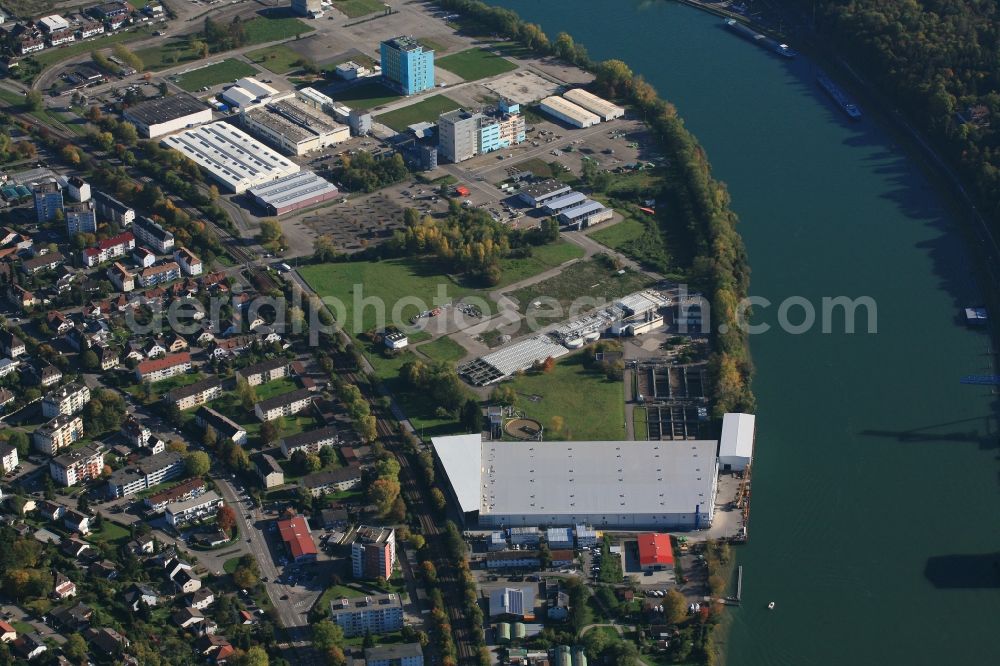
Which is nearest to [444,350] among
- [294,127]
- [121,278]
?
[121,278]

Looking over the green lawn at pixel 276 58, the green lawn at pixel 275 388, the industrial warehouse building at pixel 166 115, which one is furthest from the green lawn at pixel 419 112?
the green lawn at pixel 275 388

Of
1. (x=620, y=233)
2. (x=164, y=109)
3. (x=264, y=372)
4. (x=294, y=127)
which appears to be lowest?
(x=264, y=372)

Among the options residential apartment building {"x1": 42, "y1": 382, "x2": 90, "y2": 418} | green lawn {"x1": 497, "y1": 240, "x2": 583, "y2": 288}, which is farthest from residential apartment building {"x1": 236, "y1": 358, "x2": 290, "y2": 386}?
green lawn {"x1": 497, "y1": 240, "x2": 583, "y2": 288}

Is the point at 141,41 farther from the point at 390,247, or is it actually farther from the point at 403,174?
the point at 390,247

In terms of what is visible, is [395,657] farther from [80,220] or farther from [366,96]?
[366,96]

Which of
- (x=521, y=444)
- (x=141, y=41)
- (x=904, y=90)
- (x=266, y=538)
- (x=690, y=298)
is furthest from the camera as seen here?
(x=141, y=41)

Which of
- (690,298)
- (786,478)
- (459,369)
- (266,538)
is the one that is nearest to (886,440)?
(786,478)
